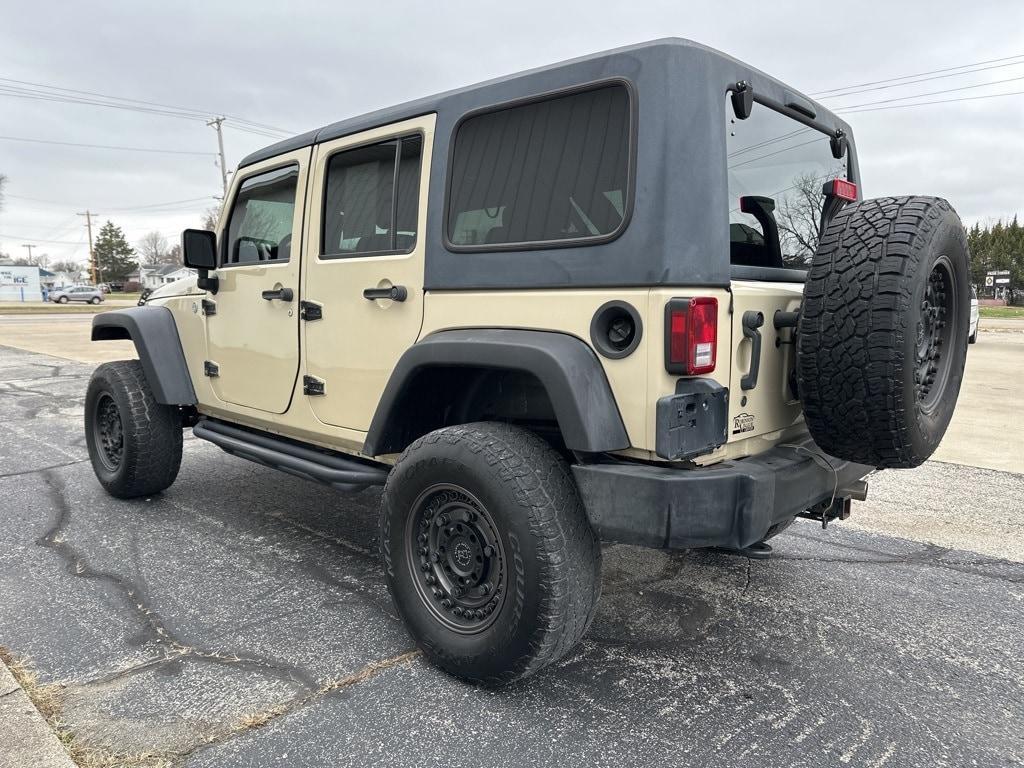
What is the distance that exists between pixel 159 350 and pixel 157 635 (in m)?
2.00

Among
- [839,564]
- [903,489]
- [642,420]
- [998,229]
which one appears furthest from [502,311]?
[998,229]

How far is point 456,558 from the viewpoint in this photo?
2.58m

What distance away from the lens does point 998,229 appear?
216ft

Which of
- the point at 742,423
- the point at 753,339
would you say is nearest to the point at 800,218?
the point at 753,339

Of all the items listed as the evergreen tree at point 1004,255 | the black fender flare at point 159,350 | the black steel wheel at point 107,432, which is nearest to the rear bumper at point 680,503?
the black fender flare at point 159,350

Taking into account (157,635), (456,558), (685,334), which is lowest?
(157,635)

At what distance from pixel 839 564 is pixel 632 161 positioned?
8.37 ft

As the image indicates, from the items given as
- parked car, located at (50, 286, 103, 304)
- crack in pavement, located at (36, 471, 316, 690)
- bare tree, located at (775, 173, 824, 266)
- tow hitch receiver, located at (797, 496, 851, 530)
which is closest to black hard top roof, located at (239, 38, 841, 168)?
bare tree, located at (775, 173, 824, 266)

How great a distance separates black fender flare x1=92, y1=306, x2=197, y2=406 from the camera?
4.22 meters

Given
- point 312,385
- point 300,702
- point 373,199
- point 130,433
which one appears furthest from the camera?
point 130,433

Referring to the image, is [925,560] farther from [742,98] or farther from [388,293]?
[388,293]

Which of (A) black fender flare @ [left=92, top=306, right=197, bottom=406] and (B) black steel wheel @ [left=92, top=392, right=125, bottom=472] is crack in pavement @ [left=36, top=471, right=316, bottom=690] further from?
(A) black fender flare @ [left=92, top=306, right=197, bottom=406]

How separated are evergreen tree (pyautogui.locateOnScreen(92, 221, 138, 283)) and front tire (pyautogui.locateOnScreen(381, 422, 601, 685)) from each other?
325 feet

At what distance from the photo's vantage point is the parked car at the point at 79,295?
50094mm
